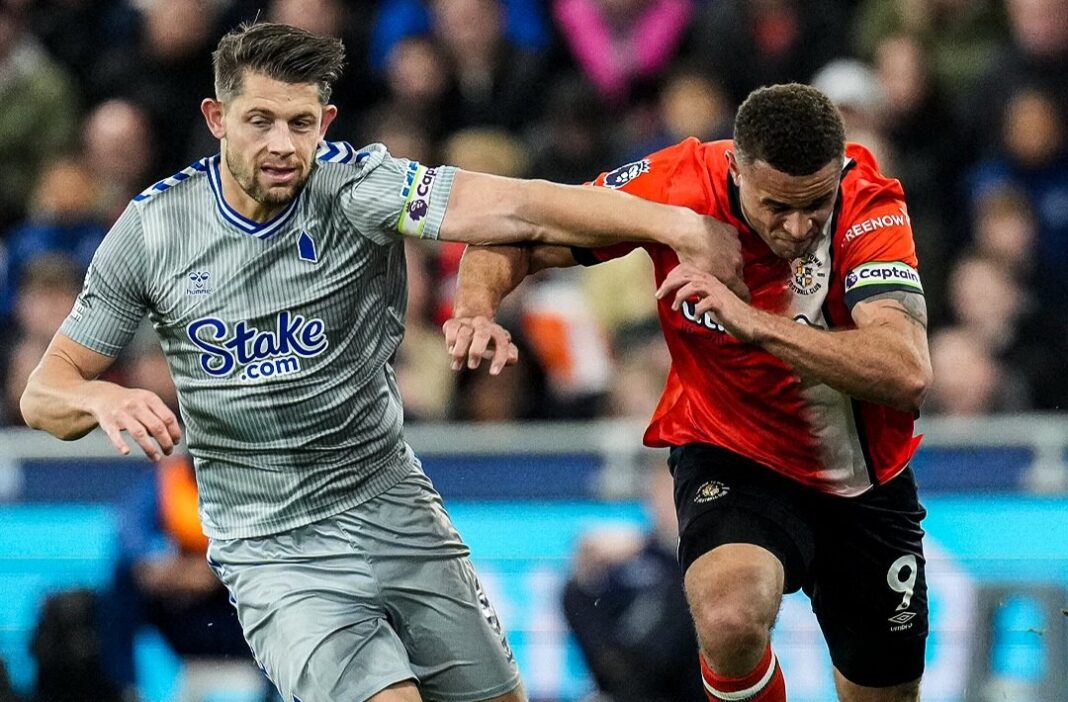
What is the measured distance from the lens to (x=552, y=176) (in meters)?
9.99

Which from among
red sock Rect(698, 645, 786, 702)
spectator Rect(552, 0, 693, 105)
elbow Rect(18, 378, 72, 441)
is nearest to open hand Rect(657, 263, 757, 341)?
red sock Rect(698, 645, 786, 702)

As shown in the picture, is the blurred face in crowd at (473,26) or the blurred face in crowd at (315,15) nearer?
the blurred face in crowd at (473,26)

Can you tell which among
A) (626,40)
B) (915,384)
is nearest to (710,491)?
(915,384)

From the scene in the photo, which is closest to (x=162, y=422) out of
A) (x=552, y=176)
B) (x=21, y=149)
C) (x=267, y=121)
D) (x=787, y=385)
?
(x=267, y=121)

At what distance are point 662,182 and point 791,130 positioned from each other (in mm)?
634

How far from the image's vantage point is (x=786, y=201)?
5312mm

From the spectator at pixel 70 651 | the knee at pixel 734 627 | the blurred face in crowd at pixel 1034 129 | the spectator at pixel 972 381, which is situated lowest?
the spectator at pixel 70 651

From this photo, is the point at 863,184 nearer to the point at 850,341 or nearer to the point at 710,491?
the point at 850,341

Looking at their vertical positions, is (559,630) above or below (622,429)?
below

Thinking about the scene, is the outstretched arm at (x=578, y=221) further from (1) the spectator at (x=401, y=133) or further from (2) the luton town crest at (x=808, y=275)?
(1) the spectator at (x=401, y=133)

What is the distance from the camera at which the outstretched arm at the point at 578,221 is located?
5465 mm

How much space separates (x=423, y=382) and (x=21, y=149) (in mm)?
3633

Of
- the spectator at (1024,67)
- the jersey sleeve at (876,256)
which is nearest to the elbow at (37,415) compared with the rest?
the jersey sleeve at (876,256)

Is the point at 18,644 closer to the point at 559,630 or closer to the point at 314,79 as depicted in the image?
the point at 559,630
